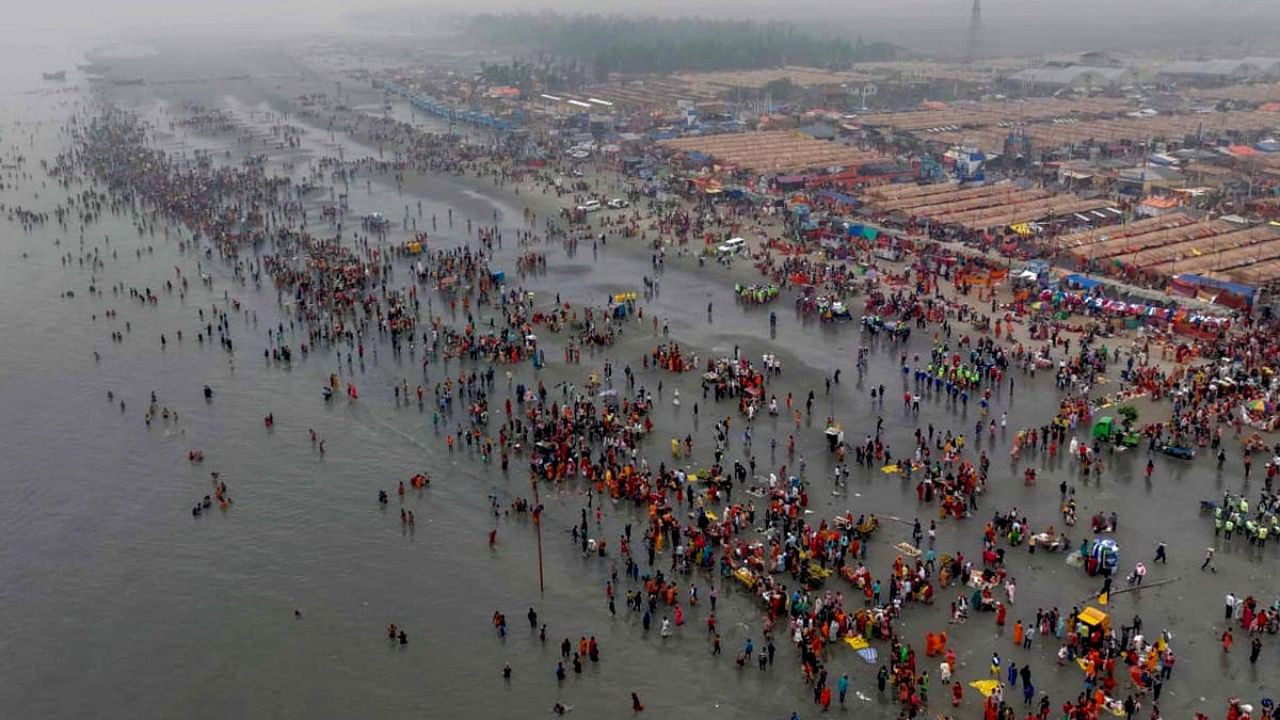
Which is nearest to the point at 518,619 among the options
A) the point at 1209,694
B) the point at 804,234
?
the point at 1209,694

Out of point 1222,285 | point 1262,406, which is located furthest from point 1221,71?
point 1262,406

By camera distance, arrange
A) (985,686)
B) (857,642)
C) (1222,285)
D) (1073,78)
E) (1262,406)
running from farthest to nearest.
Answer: (1073,78) → (1222,285) → (1262,406) → (857,642) → (985,686)

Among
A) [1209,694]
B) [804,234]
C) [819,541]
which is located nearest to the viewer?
[1209,694]

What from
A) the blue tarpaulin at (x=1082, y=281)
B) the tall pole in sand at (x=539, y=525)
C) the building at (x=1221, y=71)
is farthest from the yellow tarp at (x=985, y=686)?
the building at (x=1221, y=71)

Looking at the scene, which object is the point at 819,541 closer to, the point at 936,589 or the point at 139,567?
the point at 936,589

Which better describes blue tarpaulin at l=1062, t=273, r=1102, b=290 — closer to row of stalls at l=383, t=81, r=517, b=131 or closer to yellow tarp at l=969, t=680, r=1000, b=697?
yellow tarp at l=969, t=680, r=1000, b=697

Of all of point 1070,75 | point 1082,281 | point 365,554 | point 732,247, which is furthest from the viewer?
point 1070,75

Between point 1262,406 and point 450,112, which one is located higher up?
point 450,112

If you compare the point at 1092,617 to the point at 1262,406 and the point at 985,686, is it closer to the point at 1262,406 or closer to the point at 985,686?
the point at 985,686
